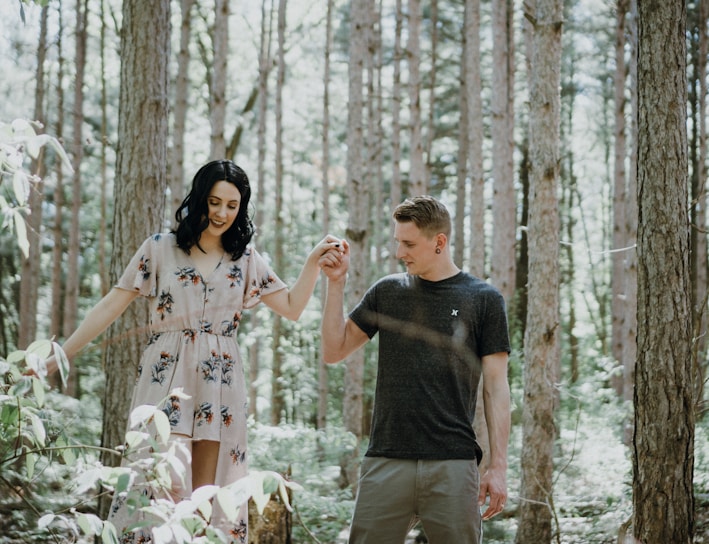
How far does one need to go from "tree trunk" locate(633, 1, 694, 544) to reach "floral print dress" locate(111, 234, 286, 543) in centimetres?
232

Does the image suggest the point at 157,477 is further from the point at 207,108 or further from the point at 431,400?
the point at 207,108

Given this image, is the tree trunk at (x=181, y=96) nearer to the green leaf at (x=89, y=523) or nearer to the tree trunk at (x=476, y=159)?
the tree trunk at (x=476, y=159)

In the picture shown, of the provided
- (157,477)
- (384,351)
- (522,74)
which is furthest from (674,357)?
(522,74)

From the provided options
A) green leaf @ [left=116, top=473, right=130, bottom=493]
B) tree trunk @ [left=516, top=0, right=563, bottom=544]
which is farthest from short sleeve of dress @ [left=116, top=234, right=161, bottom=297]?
tree trunk @ [left=516, top=0, right=563, bottom=544]

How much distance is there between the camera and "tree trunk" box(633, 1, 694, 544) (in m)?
4.50

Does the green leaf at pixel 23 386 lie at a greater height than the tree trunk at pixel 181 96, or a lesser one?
lesser

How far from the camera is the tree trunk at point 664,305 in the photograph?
14.8 ft

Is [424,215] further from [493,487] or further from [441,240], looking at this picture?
[493,487]

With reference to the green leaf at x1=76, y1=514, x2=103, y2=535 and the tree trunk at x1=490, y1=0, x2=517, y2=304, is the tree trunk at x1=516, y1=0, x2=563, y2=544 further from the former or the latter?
the green leaf at x1=76, y1=514, x2=103, y2=535

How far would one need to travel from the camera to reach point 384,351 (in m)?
3.39

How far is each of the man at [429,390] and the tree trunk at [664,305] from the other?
5.14 feet

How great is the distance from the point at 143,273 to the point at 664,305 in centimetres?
284

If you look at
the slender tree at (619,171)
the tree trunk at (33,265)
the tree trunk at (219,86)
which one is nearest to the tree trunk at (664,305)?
the tree trunk at (219,86)

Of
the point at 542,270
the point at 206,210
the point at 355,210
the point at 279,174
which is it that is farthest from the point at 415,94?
the point at 206,210
